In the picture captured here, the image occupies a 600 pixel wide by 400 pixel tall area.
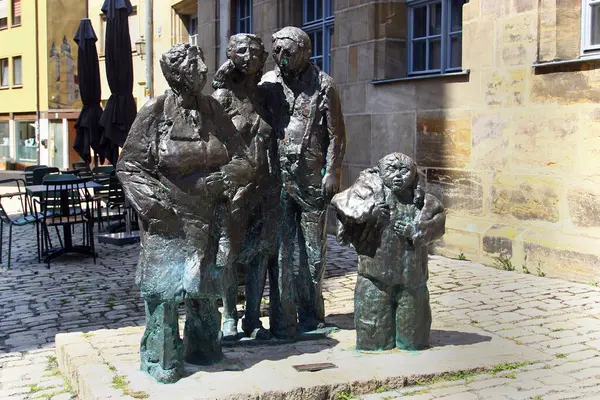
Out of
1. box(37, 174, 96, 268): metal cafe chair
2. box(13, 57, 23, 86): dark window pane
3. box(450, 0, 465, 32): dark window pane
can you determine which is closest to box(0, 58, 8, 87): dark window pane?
box(13, 57, 23, 86): dark window pane

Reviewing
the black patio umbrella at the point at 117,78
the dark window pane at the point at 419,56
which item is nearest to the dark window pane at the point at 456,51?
the dark window pane at the point at 419,56

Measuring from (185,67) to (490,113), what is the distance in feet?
17.9

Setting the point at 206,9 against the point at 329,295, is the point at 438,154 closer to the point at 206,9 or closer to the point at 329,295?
the point at 329,295

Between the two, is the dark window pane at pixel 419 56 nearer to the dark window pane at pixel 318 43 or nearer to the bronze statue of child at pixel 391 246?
the dark window pane at pixel 318 43

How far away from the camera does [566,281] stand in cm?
811

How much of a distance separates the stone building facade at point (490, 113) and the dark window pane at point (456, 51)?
0.02 meters

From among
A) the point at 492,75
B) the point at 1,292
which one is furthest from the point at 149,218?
the point at 492,75

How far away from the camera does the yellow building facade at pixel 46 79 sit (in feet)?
102

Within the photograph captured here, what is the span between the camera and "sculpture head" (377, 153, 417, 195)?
505 cm

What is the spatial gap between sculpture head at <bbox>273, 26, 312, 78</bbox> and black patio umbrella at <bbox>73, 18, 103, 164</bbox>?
7.26 meters

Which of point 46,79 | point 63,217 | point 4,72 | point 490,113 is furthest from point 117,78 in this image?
point 4,72

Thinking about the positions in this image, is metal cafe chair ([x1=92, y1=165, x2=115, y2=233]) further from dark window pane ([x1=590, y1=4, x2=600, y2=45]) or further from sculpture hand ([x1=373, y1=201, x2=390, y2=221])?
sculpture hand ([x1=373, y1=201, x2=390, y2=221])

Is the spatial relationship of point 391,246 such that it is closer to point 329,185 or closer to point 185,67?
Result: point 329,185

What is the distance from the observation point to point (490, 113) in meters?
9.12
